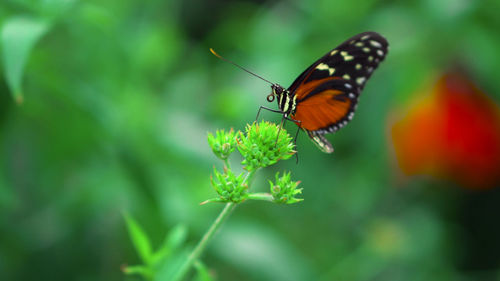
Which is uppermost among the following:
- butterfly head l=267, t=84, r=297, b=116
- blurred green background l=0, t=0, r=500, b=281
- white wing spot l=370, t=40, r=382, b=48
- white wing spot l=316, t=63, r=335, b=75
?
white wing spot l=370, t=40, r=382, b=48

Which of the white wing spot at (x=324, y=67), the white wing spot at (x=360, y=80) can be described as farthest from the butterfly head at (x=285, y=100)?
the white wing spot at (x=360, y=80)

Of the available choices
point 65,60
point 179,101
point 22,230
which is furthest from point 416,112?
point 22,230

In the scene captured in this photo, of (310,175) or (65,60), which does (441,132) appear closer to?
(310,175)

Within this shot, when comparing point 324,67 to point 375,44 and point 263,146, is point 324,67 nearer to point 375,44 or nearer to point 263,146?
point 375,44

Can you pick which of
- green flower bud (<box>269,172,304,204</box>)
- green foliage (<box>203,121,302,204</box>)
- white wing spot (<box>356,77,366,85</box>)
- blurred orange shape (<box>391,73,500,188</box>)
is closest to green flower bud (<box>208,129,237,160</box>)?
green foliage (<box>203,121,302,204</box>)

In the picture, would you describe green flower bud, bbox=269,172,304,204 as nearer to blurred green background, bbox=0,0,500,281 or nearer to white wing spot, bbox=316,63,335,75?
white wing spot, bbox=316,63,335,75

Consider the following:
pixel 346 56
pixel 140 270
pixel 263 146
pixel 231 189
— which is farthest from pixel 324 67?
pixel 140 270

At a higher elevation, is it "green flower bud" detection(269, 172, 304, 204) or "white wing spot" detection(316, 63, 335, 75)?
"white wing spot" detection(316, 63, 335, 75)
